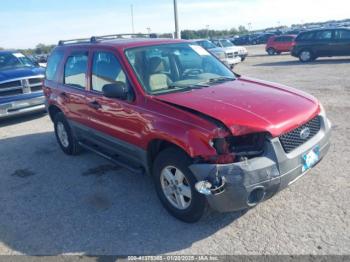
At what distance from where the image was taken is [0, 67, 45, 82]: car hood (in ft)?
29.0

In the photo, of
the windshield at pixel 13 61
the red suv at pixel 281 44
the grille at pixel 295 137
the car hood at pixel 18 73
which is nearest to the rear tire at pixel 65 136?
the car hood at pixel 18 73

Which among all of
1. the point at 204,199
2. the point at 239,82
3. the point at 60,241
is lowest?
the point at 60,241

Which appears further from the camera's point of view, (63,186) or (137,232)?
(63,186)

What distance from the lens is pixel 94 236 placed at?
144 inches

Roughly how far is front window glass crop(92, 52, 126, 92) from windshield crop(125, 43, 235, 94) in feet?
0.66

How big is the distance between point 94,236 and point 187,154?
1333mm

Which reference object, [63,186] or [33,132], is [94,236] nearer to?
[63,186]

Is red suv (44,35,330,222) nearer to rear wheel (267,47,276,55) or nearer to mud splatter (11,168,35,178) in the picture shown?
mud splatter (11,168,35,178)

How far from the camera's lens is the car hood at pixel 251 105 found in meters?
3.28

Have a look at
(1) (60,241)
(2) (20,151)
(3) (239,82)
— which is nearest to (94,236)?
(1) (60,241)

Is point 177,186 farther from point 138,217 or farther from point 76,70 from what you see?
point 76,70

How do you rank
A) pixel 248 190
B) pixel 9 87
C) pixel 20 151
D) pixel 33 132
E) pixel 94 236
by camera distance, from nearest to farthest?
pixel 248 190
pixel 94 236
pixel 20 151
pixel 33 132
pixel 9 87

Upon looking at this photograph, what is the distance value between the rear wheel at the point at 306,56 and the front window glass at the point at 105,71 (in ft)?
57.0

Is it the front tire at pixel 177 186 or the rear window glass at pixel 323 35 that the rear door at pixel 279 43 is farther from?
the front tire at pixel 177 186
